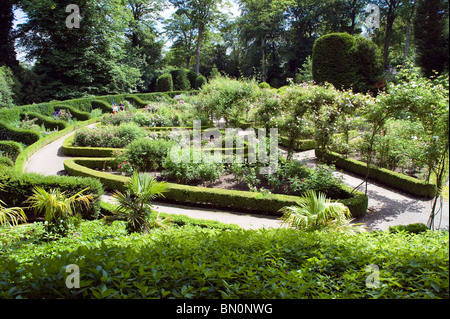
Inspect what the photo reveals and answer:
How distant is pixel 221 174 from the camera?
9328 mm

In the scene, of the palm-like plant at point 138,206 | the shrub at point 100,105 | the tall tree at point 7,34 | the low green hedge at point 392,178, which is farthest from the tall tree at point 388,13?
the tall tree at point 7,34

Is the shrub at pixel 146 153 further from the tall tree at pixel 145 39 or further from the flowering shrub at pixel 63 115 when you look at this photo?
the tall tree at pixel 145 39

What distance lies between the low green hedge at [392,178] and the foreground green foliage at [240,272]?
20.8ft

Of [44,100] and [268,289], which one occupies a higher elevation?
[44,100]

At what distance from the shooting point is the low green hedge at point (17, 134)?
1231 centimetres

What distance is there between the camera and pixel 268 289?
1955mm

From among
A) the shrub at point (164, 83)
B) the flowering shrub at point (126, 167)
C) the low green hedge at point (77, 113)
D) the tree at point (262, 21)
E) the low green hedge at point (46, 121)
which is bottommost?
the flowering shrub at point (126, 167)

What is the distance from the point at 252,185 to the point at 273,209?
1616mm

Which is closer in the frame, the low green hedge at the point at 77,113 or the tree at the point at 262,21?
the low green hedge at the point at 77,113

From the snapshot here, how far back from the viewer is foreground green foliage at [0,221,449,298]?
1882 mm

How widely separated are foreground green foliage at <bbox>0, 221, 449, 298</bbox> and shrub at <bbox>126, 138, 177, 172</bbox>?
263 inches

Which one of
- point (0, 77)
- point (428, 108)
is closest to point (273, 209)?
point (428, 108)

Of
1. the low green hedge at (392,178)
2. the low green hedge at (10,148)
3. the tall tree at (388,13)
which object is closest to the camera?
the low green hedge at (392,178)
